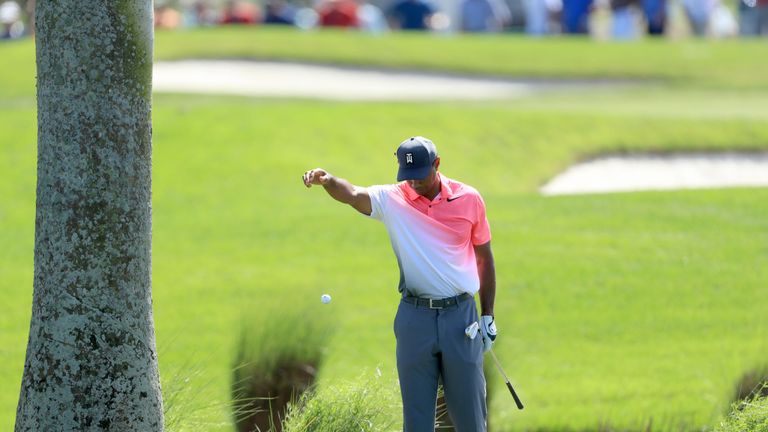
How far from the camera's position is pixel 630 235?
13.8m

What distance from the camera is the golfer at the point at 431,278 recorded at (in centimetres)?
667

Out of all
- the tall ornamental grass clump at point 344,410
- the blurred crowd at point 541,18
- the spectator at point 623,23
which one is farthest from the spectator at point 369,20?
the tall ornamental grass clump at point 344,410

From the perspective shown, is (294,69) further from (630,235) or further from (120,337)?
(120,337)

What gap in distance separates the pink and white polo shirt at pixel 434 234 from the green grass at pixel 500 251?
3.39 feet

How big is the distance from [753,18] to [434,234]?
3800 centimetres

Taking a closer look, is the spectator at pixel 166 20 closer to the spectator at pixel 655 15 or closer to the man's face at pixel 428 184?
the spectator at pixel 655 15

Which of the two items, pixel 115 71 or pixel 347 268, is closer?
pixel 115 71

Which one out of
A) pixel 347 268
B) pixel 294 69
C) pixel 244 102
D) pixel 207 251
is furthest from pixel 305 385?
pixel 294 69

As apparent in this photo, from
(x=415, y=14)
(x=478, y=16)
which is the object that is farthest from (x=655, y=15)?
(x=415, y=14)

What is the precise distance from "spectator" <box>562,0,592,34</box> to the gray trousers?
1191 inches

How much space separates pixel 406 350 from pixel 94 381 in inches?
65.1

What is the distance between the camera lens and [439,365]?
682 centimetres

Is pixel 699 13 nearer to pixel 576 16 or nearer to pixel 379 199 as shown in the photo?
pixel 576 16

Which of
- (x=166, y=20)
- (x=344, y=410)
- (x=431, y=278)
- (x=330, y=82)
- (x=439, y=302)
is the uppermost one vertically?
(x=166, y=20)
